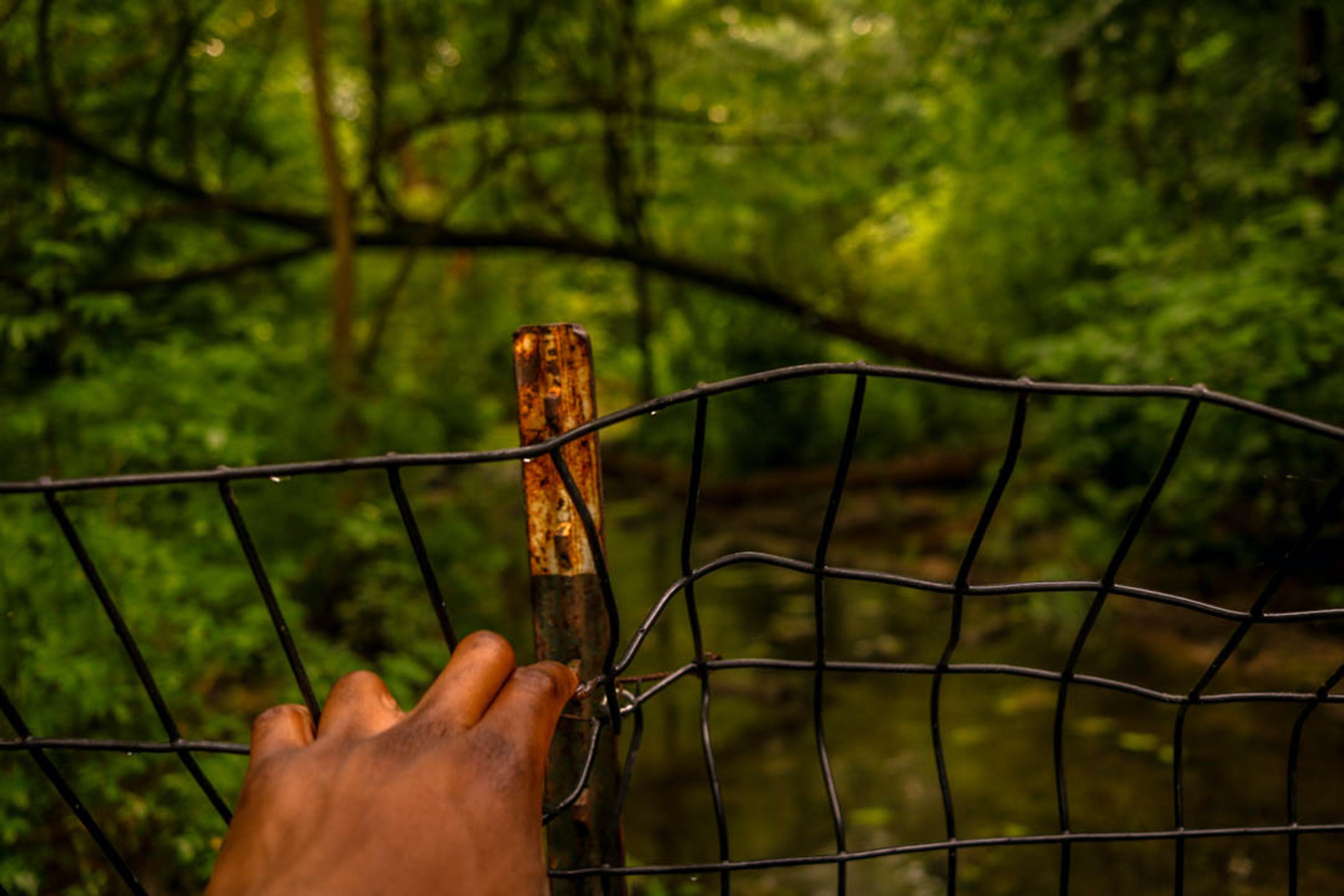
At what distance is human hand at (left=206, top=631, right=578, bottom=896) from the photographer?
0.67 m

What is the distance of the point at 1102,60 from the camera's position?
5348 millimetres

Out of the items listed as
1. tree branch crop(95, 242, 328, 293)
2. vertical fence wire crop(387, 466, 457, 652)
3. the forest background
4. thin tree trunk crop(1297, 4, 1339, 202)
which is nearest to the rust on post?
vertical fence wire crop(387, 466, 457, 652)

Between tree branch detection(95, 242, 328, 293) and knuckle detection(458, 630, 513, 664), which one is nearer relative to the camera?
knuckle detection(458, 630, 513, 664)

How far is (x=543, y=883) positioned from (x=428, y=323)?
711 cm

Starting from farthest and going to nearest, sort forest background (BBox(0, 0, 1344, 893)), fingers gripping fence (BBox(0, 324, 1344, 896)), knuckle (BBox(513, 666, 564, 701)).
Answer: forest background (BBox(0, 0, 1344, 893)), fingers gripping fence (BBox(0, 324, 1344, 896)), knuckle (BBox(513, 666, 564, 701))

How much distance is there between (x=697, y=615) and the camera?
1060 mm

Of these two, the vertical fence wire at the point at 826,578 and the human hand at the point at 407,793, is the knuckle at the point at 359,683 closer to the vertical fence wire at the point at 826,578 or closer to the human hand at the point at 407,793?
the human hand at the point at 407,793

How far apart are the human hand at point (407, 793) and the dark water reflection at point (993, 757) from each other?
2.57 metres

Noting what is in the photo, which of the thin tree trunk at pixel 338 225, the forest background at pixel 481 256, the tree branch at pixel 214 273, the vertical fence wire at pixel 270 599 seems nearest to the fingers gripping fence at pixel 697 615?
the vertical fence wire at pixel 270 599

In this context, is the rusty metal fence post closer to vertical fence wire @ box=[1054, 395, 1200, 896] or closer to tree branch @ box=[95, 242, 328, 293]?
vertical fence wire @ box=[1054, 395, 1200, 896]

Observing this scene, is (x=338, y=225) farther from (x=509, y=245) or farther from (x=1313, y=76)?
(x=1313, y=76)

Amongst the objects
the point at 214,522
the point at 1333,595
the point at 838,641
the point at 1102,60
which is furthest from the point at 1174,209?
the point at 214,522

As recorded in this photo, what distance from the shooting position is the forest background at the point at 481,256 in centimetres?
287

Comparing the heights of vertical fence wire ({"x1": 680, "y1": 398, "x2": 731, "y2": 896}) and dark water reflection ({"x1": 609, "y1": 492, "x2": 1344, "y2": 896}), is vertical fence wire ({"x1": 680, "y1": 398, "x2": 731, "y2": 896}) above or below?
above
